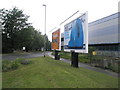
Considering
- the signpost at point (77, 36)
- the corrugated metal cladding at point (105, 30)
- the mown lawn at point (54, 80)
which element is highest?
the corrugated metal cladding at point (105, 30)

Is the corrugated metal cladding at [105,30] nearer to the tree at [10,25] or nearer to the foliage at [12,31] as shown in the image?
the foliage at [12,31]

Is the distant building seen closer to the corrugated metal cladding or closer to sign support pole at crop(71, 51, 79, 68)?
the corrugated metal cladding

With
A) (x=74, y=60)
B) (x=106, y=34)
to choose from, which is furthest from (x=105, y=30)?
(x=74, y=60)

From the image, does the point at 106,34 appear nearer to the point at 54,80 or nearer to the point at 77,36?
the point at 77,36

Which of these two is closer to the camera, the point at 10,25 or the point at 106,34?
the point at 106,34

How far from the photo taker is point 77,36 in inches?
492

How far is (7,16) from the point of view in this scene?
159 feet

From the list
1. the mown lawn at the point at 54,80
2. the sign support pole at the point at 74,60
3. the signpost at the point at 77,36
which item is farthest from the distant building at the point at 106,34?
the mown lawn at the point at 54,80

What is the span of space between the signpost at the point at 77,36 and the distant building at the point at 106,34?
17.8 metres

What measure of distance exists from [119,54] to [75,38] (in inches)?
969

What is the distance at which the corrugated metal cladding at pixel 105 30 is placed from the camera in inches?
1438

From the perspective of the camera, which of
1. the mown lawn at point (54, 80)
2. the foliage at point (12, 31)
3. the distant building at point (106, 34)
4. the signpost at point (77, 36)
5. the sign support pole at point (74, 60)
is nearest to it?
the mown lawn at point (54, 80)

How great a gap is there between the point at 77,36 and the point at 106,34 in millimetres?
29965

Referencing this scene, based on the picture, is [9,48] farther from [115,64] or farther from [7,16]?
[115,64]
